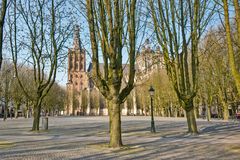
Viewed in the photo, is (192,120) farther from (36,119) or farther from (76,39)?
(36,119)

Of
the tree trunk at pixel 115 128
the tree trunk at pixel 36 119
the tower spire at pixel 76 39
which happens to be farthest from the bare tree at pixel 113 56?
the tree trunk at pixel 36 119

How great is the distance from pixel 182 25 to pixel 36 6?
12.3 metres

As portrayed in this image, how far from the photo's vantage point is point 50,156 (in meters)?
11.1

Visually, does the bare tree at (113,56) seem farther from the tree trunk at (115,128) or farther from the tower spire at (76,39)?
the tower spire at (76,39)

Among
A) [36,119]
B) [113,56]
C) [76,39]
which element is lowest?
[36,119]

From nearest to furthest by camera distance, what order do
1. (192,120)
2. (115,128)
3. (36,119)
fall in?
(115,128), (192,120), (36,119)

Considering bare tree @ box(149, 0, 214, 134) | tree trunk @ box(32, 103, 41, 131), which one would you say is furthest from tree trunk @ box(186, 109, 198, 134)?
tree trunk @ box(32, 103, 41, 131)

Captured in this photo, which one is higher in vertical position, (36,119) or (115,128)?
(36,119)

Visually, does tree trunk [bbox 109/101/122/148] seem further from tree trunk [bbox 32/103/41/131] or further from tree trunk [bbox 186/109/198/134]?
tree trunk [bbox 32/103/41/131]

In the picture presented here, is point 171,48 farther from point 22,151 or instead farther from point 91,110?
point 91,110

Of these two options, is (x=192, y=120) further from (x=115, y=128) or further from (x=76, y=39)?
(x=76, y=39)

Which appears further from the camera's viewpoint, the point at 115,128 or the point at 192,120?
the point at 192,120

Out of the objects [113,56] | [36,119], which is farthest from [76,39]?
[113,56]

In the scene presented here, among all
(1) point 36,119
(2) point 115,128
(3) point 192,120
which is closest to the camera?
(2) point 115,128
